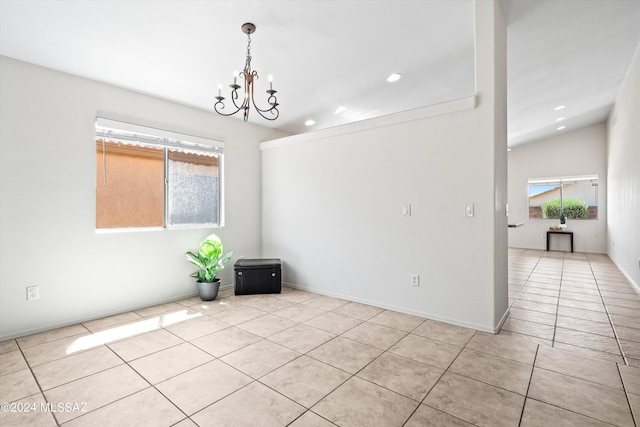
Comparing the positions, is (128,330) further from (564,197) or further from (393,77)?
(564,197)

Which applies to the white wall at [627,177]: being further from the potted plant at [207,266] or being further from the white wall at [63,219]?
the white wall at [63,219]

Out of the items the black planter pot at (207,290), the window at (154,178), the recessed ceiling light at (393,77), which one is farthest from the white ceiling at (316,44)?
the black planter pot at (207,290)

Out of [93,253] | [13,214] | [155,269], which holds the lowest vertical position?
[155,269]

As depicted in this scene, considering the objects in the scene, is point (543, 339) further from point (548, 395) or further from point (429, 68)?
point (429, 68)

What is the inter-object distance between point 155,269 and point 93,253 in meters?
0.70

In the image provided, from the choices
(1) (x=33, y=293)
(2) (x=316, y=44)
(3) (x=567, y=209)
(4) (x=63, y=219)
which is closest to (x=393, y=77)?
(2) (x=316, y=44)

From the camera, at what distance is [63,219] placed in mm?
3064

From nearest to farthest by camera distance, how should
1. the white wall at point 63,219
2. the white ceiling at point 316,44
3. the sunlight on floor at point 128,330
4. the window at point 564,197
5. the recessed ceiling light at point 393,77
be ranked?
the white ceiling at point 316,44 → the sunlight on floor at point 128,330 → the white wall at point 63,219 → the recessed ceiling light at point 393,77 → the window at point 564,197

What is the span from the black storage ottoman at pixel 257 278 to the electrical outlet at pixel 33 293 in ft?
6.59

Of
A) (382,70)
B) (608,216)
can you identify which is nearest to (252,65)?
(382,70)

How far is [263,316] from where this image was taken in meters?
3.35

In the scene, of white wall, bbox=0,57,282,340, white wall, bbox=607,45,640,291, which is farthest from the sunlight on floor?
white wall, bbox=607,45,640,291

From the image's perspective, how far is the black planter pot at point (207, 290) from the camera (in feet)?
12.7

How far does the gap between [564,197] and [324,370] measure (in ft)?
29.8
